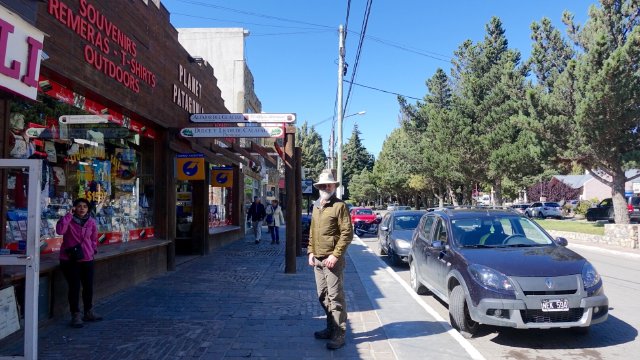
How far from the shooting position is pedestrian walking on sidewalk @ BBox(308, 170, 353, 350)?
220 inches

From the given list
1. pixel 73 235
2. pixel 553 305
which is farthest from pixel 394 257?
pixel 73 235

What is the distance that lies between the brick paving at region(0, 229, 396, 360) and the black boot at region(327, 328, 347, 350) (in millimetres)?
61

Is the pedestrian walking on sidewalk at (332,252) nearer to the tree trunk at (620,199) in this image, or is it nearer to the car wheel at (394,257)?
the car wheel at (394,257)

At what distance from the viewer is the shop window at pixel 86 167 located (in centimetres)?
681

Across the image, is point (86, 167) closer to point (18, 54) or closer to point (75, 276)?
point (75, 276)

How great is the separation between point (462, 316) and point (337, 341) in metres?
1.64

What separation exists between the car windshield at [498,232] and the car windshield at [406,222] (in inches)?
261

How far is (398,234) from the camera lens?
13.4 metres

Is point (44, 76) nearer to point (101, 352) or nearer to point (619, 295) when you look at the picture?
point (101, 352)

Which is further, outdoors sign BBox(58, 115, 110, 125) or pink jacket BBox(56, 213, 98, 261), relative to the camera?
outdoors sign BBox(58, 115, 110, 125)

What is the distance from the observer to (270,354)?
18.1 feet

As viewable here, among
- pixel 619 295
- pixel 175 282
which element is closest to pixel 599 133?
pixel 619 295

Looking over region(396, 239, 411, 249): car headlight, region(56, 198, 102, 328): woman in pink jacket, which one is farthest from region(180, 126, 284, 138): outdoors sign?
region(56, 198, 102, 328): woman in pink jacket

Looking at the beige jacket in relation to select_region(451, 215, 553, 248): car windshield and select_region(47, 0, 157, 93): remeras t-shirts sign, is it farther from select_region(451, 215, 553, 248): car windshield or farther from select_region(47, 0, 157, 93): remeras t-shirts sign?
select_region(47, 0, 157, 93): remeras t-shirts sign
